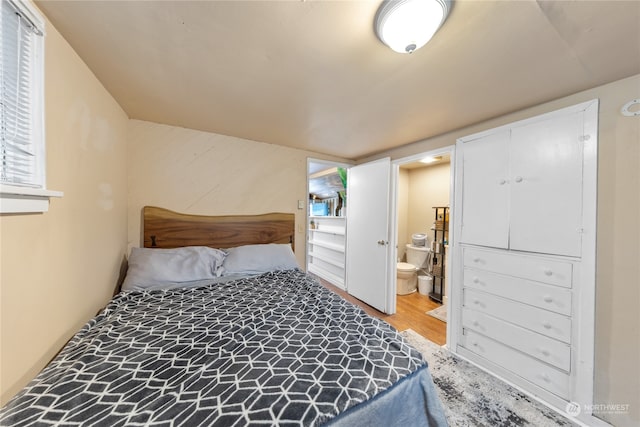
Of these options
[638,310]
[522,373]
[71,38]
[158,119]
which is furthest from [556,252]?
[158,119]

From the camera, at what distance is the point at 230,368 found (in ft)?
2.86

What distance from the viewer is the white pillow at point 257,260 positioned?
2088 millimetres

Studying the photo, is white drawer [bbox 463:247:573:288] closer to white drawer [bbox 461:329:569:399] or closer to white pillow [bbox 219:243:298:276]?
white drawer [bbox 461:329:569:399]

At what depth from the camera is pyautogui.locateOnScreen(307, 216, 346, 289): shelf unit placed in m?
3.85

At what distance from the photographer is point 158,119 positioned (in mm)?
2062

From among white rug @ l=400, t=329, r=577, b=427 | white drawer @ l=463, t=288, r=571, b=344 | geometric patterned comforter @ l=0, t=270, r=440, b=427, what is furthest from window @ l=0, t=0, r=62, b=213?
white drawer @ l=463, t=288, r=571, b=344

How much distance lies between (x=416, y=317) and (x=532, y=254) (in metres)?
1.51

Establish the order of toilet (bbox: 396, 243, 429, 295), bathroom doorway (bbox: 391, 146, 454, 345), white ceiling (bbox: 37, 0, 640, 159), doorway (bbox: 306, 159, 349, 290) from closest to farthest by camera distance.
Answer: white ceiling (bbox: 37, 0, 640, 159) → bathroom doorway (bbox: 391, 146, 454, 345) → toilet (bbox: 396, 243, 429, 295) → doorway (bbox: 306, 159, 349, 290)

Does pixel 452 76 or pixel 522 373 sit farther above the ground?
pixel 452 76

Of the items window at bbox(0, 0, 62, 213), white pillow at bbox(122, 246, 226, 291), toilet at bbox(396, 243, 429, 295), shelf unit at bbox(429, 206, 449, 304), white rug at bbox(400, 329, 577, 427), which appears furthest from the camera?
toilet at bbox(396, 243, 429, 295)

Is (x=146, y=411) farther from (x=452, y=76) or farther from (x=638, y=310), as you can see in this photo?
(x=638, y=310)

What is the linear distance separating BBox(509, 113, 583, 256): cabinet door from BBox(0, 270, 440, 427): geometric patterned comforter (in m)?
1.36

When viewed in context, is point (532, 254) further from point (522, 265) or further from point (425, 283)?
point (425, 283)

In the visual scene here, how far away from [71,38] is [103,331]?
58.4 inches
